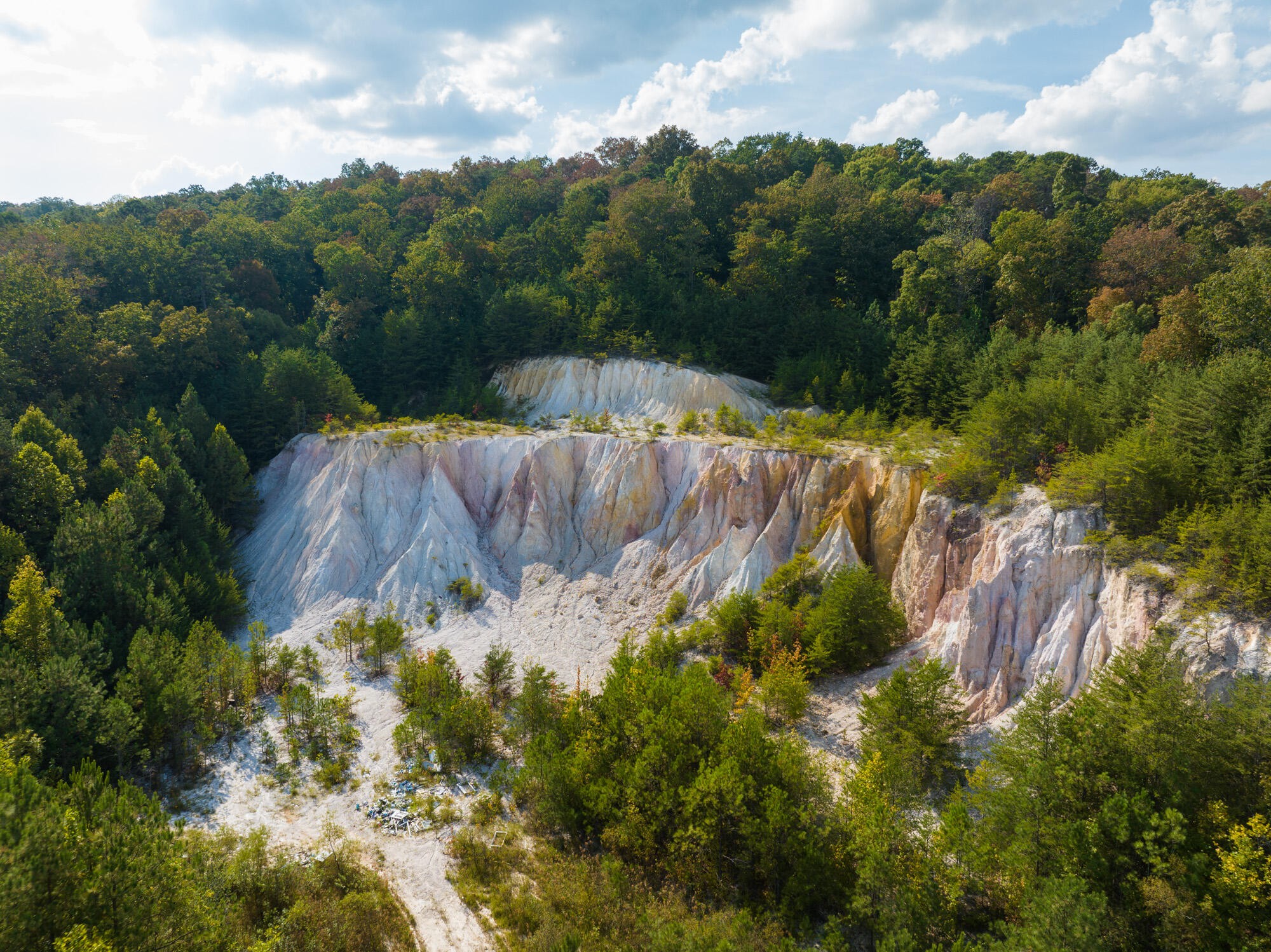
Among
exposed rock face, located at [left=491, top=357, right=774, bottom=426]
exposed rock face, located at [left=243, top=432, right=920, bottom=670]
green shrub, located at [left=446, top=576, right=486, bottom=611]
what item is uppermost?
exposed rock face, located at [left=491, top=357, right=774, bottom=426]

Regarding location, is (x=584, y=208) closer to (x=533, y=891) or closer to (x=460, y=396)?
(x=460, y=396)

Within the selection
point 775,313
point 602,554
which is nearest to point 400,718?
point 602,554

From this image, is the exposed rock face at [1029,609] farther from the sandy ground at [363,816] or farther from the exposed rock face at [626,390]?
the exposed rock face at [626,390]

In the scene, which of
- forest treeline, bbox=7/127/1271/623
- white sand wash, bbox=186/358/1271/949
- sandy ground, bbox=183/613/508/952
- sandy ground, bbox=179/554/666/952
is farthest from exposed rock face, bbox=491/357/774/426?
sandy ground, bbox=183/613/508/952

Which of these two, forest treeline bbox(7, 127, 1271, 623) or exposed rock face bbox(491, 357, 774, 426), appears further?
exposed rock face bbox(491, 357, 774, 426)

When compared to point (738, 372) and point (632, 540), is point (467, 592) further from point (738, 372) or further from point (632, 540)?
point (738, 372)

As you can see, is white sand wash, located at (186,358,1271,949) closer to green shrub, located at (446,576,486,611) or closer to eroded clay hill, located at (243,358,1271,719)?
eroded clay hill, located at (243,358,1271,719)

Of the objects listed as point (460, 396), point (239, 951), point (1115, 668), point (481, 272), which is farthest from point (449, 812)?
point (481, 272)
